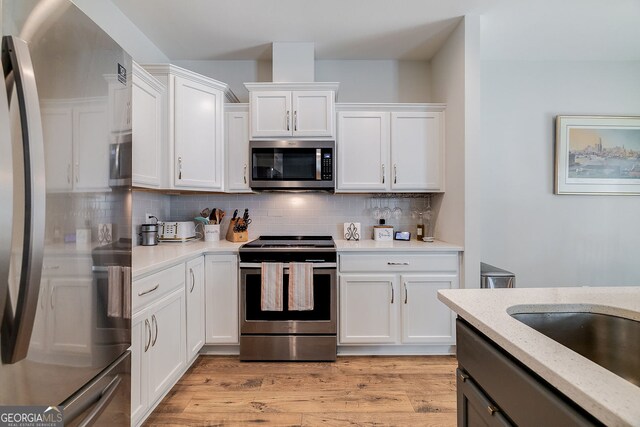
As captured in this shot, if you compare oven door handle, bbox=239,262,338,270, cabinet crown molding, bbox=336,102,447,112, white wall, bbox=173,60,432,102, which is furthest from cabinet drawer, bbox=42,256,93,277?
white wall, bbox=173,60,432,102

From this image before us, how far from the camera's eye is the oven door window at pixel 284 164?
8.45 ft

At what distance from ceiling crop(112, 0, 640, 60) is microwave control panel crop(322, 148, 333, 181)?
1031 mm

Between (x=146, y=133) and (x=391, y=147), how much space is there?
2.01 meters

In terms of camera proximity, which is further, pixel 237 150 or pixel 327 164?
pixel 237 150

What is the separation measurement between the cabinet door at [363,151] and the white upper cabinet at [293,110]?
0.20 meters

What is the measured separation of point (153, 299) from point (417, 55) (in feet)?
10.2

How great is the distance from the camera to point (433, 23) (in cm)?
240

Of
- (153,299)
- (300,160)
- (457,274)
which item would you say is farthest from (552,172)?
(153,299)

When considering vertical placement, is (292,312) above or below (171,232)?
below

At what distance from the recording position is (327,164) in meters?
2.56

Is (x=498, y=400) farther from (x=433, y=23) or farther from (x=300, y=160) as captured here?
(x=433, y=23)

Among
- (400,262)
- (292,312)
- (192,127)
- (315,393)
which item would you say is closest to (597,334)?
(400,262)

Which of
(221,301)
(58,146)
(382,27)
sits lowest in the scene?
(221,301)

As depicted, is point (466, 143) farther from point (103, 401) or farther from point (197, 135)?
point (103, 401)
